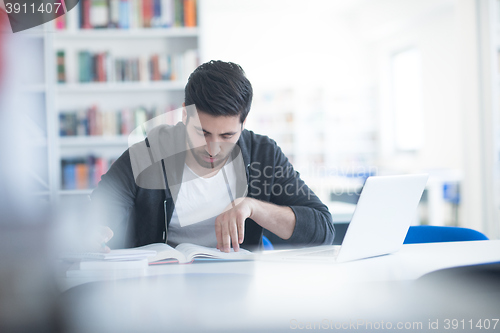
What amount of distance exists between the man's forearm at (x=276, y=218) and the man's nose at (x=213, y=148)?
23cm

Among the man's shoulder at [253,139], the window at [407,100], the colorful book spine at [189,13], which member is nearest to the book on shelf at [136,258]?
the man's shoulder at [253,139]

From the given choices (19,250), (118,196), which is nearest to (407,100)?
(118,196)

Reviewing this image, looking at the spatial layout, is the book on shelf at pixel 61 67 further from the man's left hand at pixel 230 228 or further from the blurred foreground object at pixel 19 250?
the blurred foreground object at pixel 19 250

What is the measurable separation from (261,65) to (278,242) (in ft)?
17.5

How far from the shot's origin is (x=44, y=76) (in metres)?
2.58

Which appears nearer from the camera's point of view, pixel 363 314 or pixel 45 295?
pixel 45 295

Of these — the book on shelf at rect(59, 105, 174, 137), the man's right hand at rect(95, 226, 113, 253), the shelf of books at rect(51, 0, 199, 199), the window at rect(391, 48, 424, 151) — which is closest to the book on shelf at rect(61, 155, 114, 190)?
the shelf of books at rect(51, 0, 199, 199)

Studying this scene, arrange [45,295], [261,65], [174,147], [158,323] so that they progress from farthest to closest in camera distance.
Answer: [261,65] → [174,147] → [158,323] → [45,295]

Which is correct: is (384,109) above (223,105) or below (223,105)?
above

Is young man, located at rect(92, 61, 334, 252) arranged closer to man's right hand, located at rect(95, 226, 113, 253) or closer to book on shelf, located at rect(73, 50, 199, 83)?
man's right hand, located at rect(95, 226, 113, 253)

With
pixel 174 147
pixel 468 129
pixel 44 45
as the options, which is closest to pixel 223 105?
pixel 174 147

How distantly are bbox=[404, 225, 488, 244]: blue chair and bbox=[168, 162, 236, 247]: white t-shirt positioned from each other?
0.61 metres

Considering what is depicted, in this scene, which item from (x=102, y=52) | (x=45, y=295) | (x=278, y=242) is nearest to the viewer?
(x=45, y=295)

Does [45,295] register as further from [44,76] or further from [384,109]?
[384,109]
